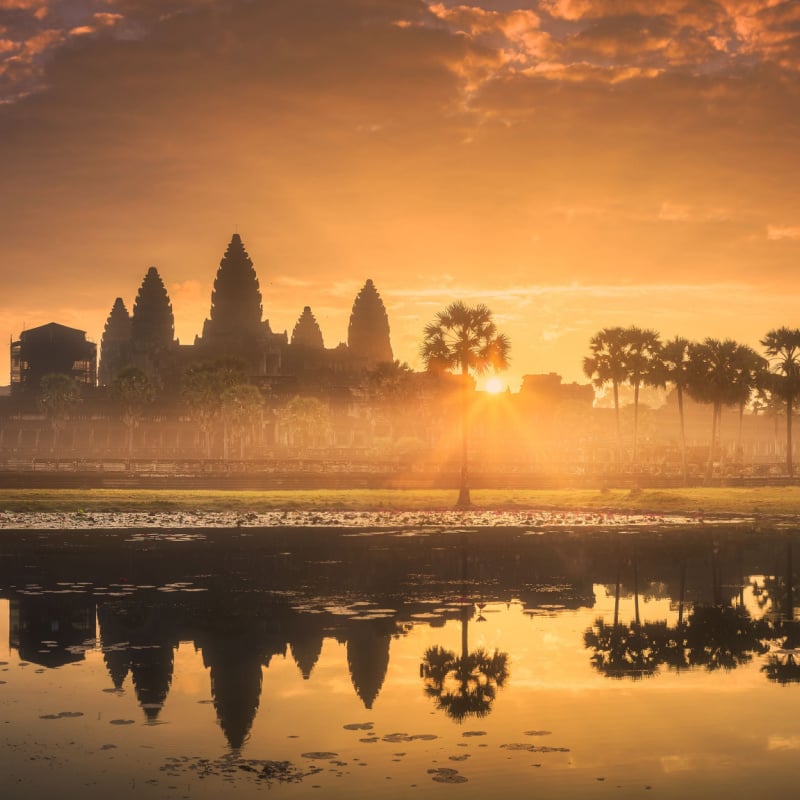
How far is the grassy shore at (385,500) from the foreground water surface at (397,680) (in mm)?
27713

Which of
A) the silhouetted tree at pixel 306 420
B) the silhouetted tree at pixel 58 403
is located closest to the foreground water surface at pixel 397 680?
the silhouetted tree at pixel 306 420

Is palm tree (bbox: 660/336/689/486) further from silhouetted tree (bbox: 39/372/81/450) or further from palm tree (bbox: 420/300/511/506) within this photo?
silhouetted tree (bbox: 39/372/81/450)

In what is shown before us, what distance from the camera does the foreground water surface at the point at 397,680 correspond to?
41.3 ft

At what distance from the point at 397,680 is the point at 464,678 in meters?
1.07

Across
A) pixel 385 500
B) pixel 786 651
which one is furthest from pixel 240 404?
pixel 786 651

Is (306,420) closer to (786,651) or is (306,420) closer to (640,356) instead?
(640,356)

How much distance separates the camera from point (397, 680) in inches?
690

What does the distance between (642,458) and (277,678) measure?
121 m

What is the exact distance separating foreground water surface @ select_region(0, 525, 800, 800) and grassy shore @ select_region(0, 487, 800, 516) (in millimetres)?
27713

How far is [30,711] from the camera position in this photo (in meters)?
15.4

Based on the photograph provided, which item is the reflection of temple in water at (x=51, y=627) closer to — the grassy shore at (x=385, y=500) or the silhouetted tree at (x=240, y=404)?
the grassy shore at (x=385, y=500)

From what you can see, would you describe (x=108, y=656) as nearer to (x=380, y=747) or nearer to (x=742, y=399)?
(x=380, y=747)

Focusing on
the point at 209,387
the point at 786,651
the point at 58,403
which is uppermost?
the point at 209,387

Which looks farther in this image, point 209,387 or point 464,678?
point 209,387
